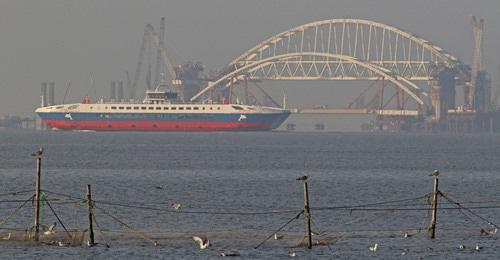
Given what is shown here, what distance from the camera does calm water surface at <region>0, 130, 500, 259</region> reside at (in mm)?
62812

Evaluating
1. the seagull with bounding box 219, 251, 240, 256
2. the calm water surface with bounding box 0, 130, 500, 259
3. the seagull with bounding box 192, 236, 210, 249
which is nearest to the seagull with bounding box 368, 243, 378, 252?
the calm water surface with bounding box 0, 130, 500, 259

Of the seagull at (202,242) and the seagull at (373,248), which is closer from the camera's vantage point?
the seagull at (202,242)

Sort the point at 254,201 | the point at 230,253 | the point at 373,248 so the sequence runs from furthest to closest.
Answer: the point at 254,201, the point at 373,248, the point at 230,253

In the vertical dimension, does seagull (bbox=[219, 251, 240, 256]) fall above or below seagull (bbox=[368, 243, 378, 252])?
below

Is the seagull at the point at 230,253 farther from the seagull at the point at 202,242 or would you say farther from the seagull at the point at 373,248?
the seagull at the point at 373,248

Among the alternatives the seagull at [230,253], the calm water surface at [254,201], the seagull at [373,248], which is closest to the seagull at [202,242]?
the calm water surface at [254,201]

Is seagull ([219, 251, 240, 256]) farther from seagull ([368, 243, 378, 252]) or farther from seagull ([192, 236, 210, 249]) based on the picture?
seagull ([368, 243, 378, 252])

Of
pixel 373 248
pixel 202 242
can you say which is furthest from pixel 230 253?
pixel 373 248

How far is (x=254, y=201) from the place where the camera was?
→ 9231 centimetres

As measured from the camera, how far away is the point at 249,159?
550 feet

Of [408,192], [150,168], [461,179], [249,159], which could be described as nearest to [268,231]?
[408,192]

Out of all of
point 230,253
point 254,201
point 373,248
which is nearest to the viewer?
point 230,253

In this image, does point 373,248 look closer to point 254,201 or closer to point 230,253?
point 230,253

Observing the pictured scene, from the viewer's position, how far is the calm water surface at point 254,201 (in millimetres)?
62812
